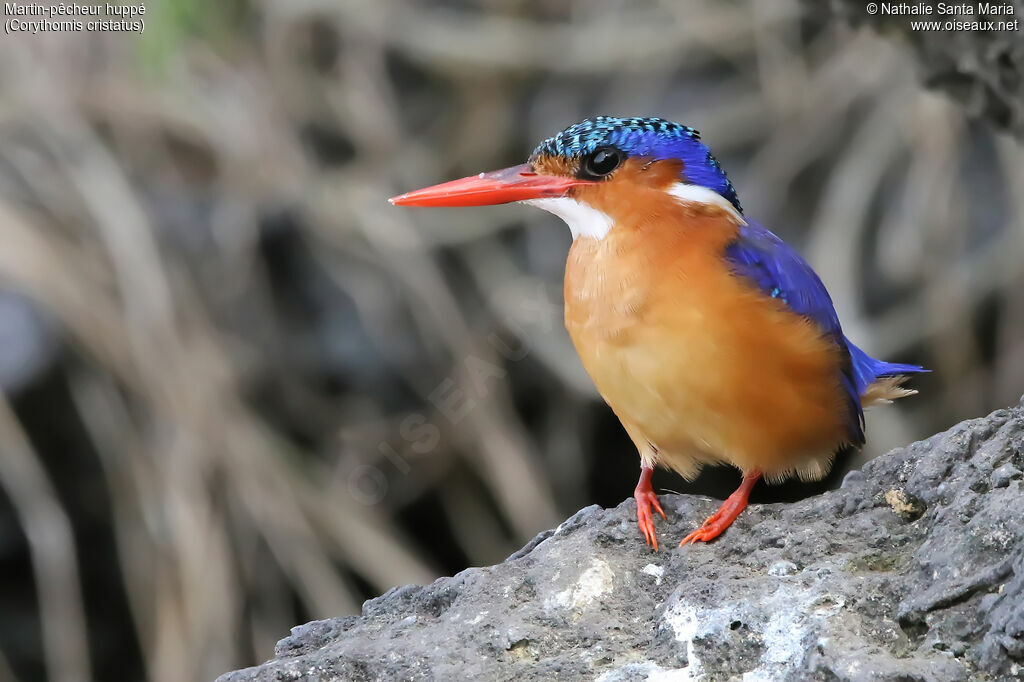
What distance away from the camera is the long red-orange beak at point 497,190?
70.3 inches

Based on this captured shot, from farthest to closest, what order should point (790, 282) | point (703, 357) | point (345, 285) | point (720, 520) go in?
1. point (345, 285)
2. point (790, 282)
3. point (703, 357)
4. point (720, 520)

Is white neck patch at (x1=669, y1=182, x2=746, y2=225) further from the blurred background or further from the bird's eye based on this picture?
the blurred background

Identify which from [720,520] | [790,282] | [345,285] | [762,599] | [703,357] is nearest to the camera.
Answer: [762,599]

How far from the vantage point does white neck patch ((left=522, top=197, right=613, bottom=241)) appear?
5.79 ft

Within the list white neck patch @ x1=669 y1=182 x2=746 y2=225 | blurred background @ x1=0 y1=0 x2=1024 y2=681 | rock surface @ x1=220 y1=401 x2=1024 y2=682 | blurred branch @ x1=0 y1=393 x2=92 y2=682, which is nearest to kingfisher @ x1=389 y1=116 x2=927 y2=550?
white neck patch @ x1=669 y1=182 x2=746 y2=225

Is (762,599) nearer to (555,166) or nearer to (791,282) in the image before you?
(791,282)

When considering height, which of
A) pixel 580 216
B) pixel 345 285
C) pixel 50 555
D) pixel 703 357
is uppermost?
pixel 580 216

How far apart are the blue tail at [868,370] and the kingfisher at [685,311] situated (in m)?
0.01

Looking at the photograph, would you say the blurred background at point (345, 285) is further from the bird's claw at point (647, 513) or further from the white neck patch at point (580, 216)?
the bird's claw at point (647, 513)

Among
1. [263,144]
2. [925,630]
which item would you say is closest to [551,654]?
[925,630]

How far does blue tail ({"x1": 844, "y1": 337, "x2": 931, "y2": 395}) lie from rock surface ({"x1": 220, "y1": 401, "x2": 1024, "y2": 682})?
0.40 m

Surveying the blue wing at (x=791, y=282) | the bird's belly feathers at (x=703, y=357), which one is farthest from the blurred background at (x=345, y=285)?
the bird's belly feathers at (x=703, y=357)

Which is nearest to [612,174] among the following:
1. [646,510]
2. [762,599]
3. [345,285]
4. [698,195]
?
[698,195]

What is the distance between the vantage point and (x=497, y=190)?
5.90ft
